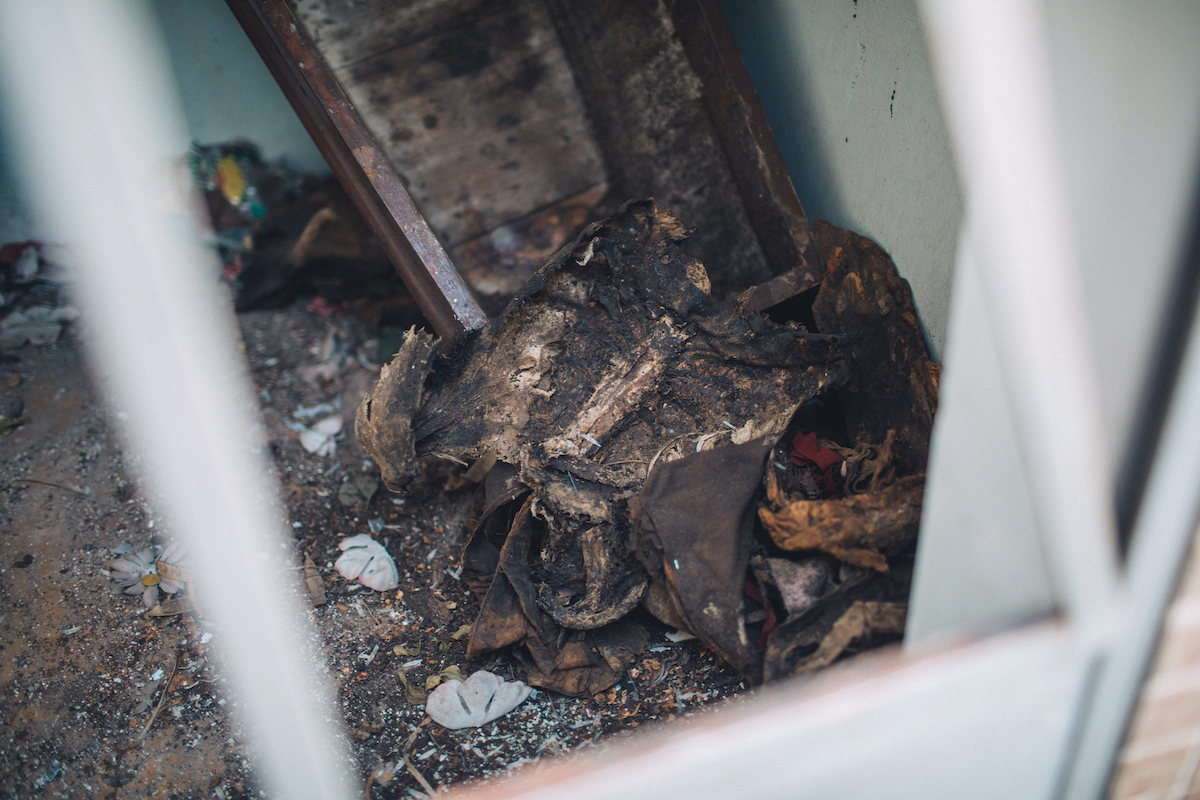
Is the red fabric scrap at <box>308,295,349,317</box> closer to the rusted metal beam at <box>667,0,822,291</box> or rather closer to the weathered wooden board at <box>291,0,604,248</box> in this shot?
the weathered wooden board at <box>291,0,604,248</box>

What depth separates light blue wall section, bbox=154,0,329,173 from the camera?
321 cm

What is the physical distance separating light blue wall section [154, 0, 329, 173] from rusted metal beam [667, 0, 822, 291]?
2.35 metres

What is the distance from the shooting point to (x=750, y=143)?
2338 millimetres

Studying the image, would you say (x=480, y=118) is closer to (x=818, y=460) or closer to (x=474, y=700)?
(x=818, y=460)

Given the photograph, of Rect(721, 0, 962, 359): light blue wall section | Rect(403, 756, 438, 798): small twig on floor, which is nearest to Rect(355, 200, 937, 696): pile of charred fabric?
Rect(721, 0, 962, 359): light blue wall section

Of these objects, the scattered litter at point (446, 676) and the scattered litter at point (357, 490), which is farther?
the scattered litter at point (357, 490)

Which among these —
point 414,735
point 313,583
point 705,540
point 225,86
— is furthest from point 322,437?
point 225,86

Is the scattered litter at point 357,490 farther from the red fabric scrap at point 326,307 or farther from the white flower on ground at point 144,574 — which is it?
the red fabric scrap at point 326,307

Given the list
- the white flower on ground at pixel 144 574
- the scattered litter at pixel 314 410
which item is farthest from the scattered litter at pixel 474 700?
the scattered litter at pixel 314 410

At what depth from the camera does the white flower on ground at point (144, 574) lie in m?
1.97

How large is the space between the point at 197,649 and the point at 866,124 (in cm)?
269

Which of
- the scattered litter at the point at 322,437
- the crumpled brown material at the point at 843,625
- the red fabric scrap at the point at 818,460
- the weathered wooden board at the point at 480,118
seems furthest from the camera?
the weathered wooden board at the point at 480,118

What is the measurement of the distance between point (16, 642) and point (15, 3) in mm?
1742

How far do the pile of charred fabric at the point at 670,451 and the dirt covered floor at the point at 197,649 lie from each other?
140 millimetres
